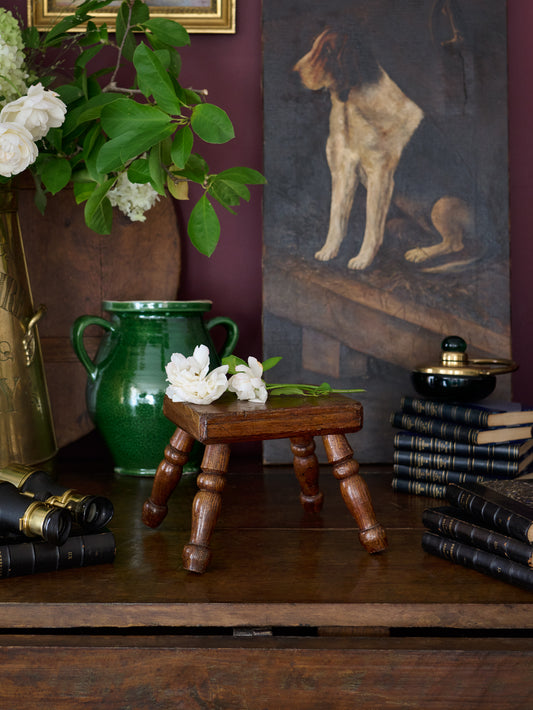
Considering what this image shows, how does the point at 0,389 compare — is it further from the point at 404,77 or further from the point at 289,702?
the point at 404,77

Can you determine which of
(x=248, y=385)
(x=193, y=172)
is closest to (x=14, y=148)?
(x=193, y=172)

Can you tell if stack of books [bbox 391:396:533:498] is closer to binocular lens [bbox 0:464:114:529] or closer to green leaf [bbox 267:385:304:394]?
green leaf [bbox 267:385:304:394]

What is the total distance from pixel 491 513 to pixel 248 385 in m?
0.34

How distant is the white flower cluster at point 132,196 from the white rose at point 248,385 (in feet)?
1.61

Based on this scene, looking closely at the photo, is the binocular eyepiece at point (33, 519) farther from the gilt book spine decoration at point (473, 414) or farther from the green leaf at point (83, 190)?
the gilt book spine decoration at point (473, 414)

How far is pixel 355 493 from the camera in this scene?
904 mm

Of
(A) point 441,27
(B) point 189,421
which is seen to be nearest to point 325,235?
(A) point 441,27

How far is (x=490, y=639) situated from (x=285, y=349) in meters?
0.72

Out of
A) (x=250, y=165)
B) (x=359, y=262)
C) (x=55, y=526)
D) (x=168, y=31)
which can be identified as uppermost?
(x=168, y=31)

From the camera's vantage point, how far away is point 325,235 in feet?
4.52

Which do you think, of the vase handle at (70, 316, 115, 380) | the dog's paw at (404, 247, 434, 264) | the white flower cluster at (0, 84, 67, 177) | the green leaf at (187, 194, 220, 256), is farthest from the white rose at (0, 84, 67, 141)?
the dog's paw at (404, 247, 434, 264)

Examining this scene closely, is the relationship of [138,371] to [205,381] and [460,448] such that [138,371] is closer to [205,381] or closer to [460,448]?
[205,381]

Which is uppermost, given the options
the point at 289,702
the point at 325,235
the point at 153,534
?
the point at 325,235

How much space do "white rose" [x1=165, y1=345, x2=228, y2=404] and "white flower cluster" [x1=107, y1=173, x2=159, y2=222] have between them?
468mm
